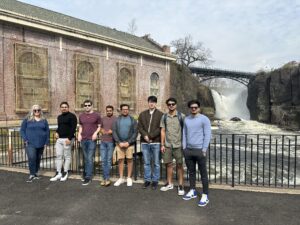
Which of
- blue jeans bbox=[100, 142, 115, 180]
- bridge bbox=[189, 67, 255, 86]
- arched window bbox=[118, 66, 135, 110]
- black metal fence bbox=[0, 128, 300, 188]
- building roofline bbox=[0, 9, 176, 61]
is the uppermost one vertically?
bridge bbox=[189, 67, 255, 86]

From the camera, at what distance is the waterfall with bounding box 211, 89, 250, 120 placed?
50112 millimetres

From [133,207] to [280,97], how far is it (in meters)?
41.2

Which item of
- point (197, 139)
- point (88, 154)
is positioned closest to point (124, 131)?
point (88, 154)

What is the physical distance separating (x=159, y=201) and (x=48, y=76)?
1513cm

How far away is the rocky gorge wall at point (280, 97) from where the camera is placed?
124ft

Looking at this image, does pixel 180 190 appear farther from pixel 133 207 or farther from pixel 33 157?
pixel 33 157

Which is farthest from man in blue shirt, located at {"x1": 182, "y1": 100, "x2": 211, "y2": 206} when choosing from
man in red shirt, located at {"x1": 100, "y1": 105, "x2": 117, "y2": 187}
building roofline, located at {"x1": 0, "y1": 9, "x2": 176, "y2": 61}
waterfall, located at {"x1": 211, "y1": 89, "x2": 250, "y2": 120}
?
waterfall, located at {"x1": 211, "y1": 89, "x2": 250, "y2": 120}

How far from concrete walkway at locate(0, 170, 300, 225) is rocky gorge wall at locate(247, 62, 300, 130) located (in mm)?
33549

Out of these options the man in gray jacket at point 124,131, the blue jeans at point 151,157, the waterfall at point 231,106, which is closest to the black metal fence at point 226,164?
the blue jeans at point 151,157

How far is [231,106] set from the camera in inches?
2194

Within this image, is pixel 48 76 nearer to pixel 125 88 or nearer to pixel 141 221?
pixel 125 88

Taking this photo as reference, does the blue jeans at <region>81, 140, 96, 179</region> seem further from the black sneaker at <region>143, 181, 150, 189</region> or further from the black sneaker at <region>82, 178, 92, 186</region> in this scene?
the black sneaker at <region>143, 181, 150, 189</region>

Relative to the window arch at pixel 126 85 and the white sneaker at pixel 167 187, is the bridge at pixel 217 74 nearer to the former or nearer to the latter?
the window arch at pixel 126 85

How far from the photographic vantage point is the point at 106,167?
6188 millimetres
